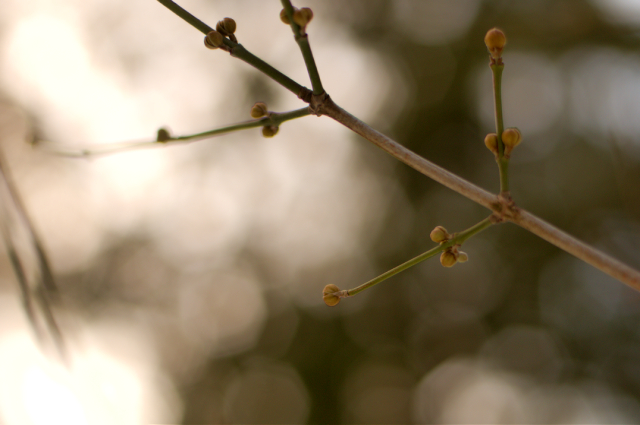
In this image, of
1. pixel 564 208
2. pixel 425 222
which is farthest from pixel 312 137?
pixel 564 208

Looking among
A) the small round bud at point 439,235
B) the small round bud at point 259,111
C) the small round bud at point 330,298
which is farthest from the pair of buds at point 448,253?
the small round bud at point 259,111

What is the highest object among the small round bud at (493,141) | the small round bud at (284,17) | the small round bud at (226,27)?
the small round bud at (226,27)

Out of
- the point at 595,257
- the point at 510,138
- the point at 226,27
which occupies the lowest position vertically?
the point at 595,257

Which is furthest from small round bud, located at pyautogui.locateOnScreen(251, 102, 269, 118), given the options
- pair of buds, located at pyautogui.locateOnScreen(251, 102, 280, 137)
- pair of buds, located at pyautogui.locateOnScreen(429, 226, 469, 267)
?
pair of buds, located at pyautogui.locateOnScreen(429, 226, 469, 267)

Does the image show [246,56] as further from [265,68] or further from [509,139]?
[509,139]

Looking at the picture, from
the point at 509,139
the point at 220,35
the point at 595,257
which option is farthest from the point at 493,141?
the point at 220,35

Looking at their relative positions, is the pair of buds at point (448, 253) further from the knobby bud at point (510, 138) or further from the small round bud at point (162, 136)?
the small round bud at point (162, 136)

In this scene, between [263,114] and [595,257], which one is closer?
[595,257]
